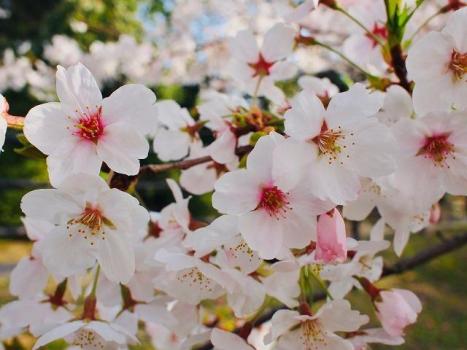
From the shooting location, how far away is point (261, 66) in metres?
1.33

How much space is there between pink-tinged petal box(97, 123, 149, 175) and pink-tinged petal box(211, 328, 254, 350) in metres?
0.35

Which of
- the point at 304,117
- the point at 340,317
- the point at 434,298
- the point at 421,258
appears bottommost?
the point at 434,298

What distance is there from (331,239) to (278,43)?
669 mm

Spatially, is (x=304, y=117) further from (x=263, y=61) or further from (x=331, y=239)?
(x=263, y=61)

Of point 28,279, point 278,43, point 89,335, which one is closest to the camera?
point 89,335

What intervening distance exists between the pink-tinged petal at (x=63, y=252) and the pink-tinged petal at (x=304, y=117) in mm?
428

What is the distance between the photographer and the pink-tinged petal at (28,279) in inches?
45.8

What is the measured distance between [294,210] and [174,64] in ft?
15.0

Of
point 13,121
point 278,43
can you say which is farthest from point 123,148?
Result: point 278,43

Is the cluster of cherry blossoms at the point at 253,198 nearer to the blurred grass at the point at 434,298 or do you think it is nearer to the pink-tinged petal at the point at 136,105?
the pink-tinged petal at the point at 136,105

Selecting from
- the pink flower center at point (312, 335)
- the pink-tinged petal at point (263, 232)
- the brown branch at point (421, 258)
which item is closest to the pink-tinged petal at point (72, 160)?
the pink-tinged petal at point (263, 232)

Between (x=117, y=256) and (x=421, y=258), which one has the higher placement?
(x=117, y=256)

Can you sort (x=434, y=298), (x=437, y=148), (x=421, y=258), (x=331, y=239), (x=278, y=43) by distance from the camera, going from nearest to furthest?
(x=331, y=239) < (x=437, y=148) < (x=278, y=43) < (x=421, y=258) < (x=434, y=298)

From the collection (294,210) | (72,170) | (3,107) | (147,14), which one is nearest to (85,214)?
(72,170)
